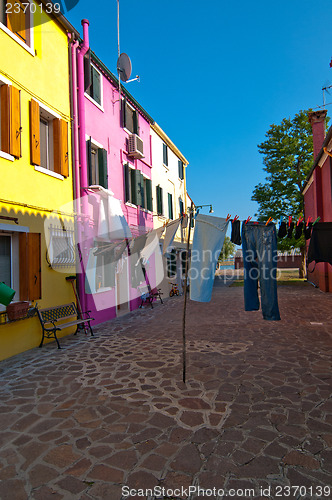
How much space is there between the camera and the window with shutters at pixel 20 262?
6.45 meters

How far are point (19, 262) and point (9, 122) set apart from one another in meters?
2.80

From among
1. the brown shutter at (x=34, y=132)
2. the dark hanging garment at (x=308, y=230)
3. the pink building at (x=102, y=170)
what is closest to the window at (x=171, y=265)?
the pink building at (x=102, y=170)

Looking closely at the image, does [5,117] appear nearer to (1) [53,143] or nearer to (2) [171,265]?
(1) [53,143]

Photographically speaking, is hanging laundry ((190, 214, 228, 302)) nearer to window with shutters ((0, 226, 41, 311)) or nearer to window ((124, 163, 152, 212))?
window with shutters ((0, 226, 41, 311))

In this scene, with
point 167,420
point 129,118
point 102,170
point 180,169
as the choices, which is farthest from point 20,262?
point 180,169

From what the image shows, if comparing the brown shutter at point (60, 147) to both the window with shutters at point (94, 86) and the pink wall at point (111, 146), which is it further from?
the window with shutters at point (94, 86)

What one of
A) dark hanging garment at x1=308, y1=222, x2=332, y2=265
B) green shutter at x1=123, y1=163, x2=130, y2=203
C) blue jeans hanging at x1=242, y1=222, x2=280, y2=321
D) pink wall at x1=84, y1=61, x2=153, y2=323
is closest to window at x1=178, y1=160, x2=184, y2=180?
pink wall at x1=84, y1=61, x2=153, y2=323

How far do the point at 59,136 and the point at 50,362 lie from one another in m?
5.28

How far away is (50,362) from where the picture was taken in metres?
5.88

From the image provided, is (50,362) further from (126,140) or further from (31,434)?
(126,140)

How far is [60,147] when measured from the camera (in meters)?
7.80

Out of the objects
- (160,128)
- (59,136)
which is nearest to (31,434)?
(59,136)

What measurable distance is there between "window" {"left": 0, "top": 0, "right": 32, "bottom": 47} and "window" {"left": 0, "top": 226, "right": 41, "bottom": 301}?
4117mm

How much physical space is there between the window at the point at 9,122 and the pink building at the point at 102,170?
6.89 ft
